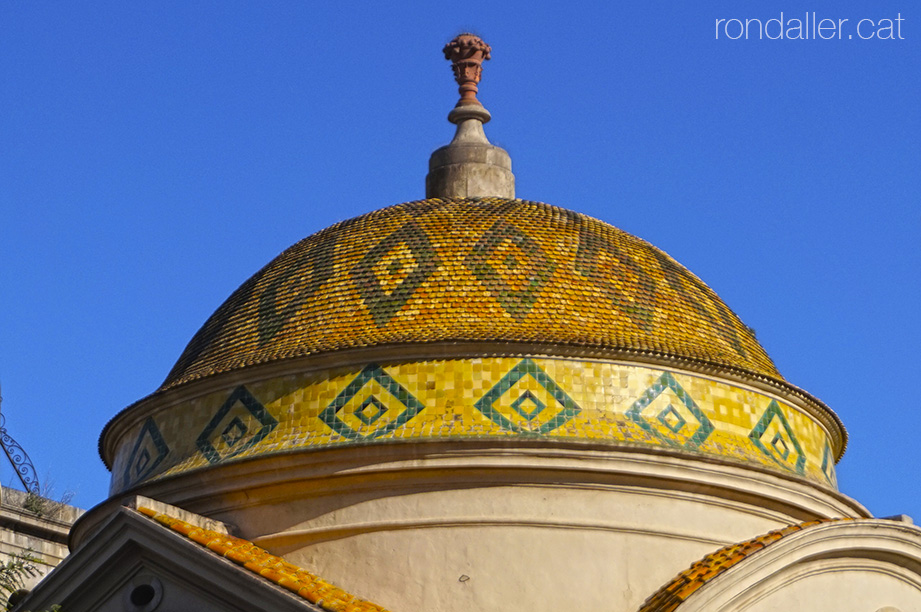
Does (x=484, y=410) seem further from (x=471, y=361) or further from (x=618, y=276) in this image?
(x=618, y=276)

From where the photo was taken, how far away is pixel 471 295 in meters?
19.3

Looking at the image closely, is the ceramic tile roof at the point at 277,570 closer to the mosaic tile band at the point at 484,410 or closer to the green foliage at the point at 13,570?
the green foliage at the point at 13,570

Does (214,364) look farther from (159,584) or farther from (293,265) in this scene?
(159,584)

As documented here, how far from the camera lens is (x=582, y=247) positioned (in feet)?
66.4

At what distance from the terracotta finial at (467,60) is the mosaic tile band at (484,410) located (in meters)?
6.05

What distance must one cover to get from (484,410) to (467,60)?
668 centimetres

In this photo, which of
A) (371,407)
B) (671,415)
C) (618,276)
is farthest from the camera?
(618,276)

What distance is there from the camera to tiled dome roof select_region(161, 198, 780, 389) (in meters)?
19.0

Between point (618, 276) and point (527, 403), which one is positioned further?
point (618, 276)

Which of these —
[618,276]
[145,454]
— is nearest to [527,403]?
[618,276]

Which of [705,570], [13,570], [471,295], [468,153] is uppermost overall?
[468,153]

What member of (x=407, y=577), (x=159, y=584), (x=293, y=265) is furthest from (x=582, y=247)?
(x=159, y=584)

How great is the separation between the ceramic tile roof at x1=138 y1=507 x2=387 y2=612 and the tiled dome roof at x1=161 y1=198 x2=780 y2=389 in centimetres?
252

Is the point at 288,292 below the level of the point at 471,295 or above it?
above
